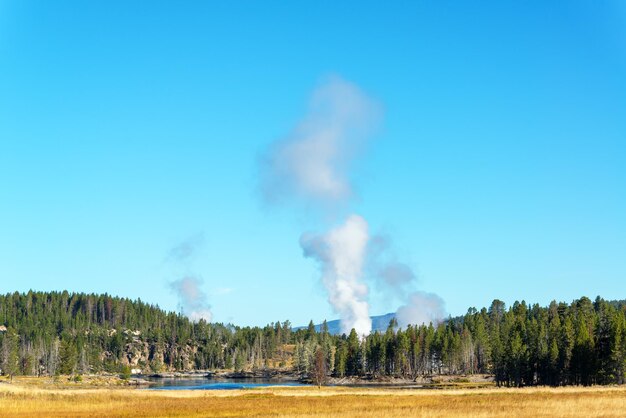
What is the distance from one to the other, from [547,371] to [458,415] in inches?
3593

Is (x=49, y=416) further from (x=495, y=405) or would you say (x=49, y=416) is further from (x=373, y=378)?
(x=373, y=378)

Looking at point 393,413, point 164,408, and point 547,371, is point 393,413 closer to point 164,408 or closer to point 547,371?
point 164,408

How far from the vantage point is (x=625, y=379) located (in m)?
124

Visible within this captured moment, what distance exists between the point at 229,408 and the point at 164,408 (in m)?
6.29

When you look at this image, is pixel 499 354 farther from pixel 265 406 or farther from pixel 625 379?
pixel 265 406

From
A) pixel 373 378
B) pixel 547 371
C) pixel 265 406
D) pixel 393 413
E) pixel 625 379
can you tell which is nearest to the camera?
pixel 393 413

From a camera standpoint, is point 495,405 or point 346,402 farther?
point 346,402

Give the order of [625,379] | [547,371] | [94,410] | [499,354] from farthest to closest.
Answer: [499,354] → [547,371] → [625,379] → [94,410]

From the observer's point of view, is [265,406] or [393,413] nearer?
[393,413]

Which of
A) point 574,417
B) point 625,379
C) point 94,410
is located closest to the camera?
point 574,417

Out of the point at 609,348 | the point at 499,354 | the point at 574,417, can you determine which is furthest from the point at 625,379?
the point at 574,417

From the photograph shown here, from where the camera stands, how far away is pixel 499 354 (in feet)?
490

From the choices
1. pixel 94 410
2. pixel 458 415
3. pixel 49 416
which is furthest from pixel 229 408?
pixel 458 415

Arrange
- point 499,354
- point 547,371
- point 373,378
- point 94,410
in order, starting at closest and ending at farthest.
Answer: point 94,410
point 547,371
point 499,354
point 373,378
